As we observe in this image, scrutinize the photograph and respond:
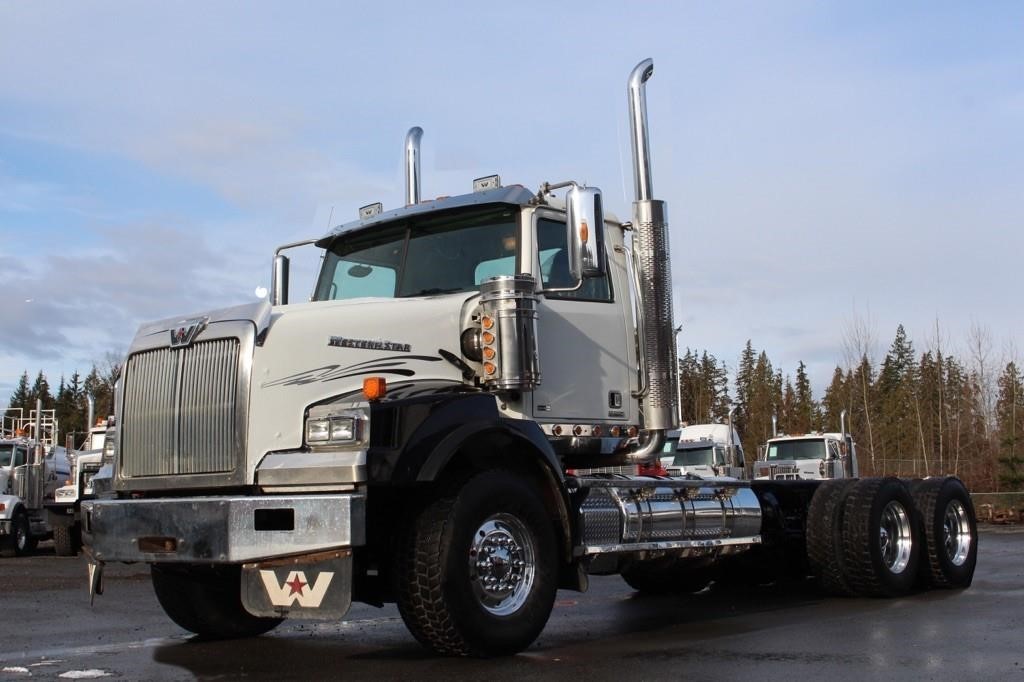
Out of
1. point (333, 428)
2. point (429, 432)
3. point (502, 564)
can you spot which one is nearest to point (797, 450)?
point (502, 564)

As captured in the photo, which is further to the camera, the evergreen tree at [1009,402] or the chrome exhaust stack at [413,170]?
the evergreen tree at [1009,402]

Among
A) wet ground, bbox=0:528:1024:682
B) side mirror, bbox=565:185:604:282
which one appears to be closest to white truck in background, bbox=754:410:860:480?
wet ground, bbox=0:528:1024:682

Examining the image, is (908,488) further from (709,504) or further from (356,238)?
(356,238)

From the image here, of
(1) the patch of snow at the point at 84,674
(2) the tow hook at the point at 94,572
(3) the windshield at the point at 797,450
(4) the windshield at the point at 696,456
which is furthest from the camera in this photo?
(3) the windshield at the point at 797,450

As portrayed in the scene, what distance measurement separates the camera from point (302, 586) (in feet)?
21.9

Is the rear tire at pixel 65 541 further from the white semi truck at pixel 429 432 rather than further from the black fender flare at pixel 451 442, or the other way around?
the black fender flare at pixel 451 442

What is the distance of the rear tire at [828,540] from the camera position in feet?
33.9

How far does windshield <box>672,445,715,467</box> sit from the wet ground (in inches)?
748

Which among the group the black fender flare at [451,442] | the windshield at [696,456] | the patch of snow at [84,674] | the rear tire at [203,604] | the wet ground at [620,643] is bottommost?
the wet ground at [620,643]

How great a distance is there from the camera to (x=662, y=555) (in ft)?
28.7

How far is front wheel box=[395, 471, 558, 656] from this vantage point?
22.6 ft

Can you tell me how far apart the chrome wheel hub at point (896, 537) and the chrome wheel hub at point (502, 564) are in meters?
4.52

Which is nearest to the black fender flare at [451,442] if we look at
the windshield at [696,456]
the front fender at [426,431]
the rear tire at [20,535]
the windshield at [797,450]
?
the front fender at [426,431]

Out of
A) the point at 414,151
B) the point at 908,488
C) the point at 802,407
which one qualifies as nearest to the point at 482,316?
the point at 414,151
